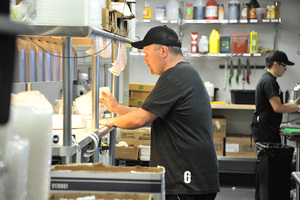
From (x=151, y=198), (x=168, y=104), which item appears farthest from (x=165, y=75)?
(x=151, y=198)

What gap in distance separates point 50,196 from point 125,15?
5.65ft

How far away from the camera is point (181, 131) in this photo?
2.31 metres

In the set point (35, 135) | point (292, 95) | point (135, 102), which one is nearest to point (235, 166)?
point (292, 95)

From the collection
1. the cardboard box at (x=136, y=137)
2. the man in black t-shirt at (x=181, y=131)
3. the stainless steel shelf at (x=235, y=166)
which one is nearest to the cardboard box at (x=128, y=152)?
the cardboard box at (x=136, y=137)

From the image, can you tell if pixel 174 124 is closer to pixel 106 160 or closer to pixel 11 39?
pixel 106 160

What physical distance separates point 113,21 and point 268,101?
9.40 feet

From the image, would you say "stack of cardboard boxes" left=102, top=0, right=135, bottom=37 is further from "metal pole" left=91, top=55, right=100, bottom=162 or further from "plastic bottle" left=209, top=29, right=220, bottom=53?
"plastic bottle" left=209, top=29, right=220, bottom=53

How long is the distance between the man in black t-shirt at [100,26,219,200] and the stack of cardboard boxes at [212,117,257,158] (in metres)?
3.80

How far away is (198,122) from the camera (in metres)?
2.33

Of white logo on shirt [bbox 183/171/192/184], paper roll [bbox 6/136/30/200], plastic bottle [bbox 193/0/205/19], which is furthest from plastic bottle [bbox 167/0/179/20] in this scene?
paper roll [bbox 6/136/30/200]

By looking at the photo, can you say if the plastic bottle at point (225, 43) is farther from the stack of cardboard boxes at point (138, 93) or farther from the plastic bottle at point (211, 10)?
the stack of cardboard boxes at point (138, 93)

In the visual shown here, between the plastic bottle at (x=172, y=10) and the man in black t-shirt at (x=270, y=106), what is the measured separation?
207 cm

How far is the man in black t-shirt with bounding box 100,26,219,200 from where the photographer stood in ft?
7.45

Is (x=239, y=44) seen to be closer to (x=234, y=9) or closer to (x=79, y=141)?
(x=234, y=9)
